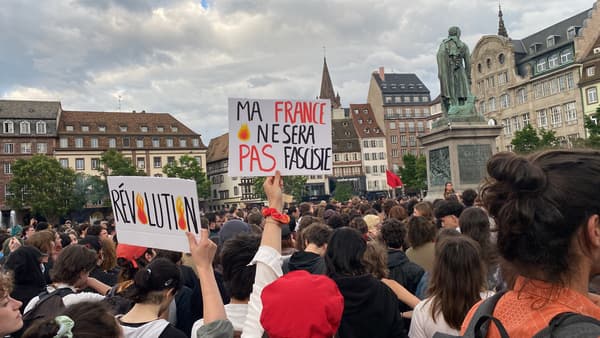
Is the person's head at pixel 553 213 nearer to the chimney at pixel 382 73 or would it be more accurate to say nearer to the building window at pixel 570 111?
the building window at pixel 570 111

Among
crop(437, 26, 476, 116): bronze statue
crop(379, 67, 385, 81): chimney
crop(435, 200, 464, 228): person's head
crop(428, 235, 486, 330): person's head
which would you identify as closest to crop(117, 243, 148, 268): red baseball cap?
crop(428, 235, 486, 330): person's head

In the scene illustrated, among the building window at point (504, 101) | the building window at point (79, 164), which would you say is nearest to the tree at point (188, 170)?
the building window at point (79, 164)

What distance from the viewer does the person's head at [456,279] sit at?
10.3 ft

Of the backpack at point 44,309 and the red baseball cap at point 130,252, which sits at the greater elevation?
the red baseball cap at point 130,252

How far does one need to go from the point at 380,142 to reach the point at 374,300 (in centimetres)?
9137

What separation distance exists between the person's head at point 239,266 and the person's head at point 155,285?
374 mm

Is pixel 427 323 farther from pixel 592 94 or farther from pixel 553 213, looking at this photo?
pixel 592 94

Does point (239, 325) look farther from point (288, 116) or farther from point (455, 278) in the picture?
point (288, 116)

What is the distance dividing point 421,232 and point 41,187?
6006 cm

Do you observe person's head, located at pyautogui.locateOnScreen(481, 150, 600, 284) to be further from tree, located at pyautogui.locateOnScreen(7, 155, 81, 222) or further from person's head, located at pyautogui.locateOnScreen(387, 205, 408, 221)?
tree, located at pyautogui.locateOnScreen(7, 155, 81, 222)

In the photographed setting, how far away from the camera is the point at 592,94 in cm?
5144

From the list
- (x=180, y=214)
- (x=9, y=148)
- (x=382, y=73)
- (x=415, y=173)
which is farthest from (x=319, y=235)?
(x=382, y=73)

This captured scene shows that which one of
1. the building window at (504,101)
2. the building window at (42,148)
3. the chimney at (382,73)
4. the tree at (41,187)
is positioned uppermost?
the chimney at (382,73)

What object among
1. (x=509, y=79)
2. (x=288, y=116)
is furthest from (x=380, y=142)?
(x=288, y=116)
